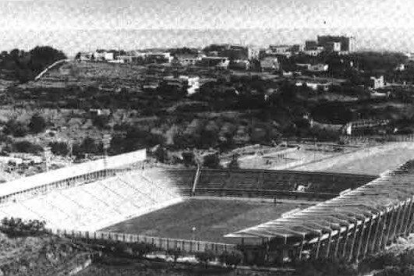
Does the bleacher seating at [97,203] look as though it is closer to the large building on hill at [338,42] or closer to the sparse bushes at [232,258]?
the sparse bushes at [232,258]

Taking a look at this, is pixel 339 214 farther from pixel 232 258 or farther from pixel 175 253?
pixel 175 253

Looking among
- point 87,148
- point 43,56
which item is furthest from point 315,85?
point 87,148

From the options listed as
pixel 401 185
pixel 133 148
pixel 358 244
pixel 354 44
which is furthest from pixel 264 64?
pixel 358 244

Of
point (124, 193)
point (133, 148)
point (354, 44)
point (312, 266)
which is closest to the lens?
point (312, 266)

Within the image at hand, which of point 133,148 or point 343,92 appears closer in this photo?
point 133,148

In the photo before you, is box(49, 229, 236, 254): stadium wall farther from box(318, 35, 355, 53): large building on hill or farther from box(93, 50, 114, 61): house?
box(318, 35, 355, 53): large building on hill

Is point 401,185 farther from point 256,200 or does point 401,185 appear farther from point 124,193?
point 124,193
